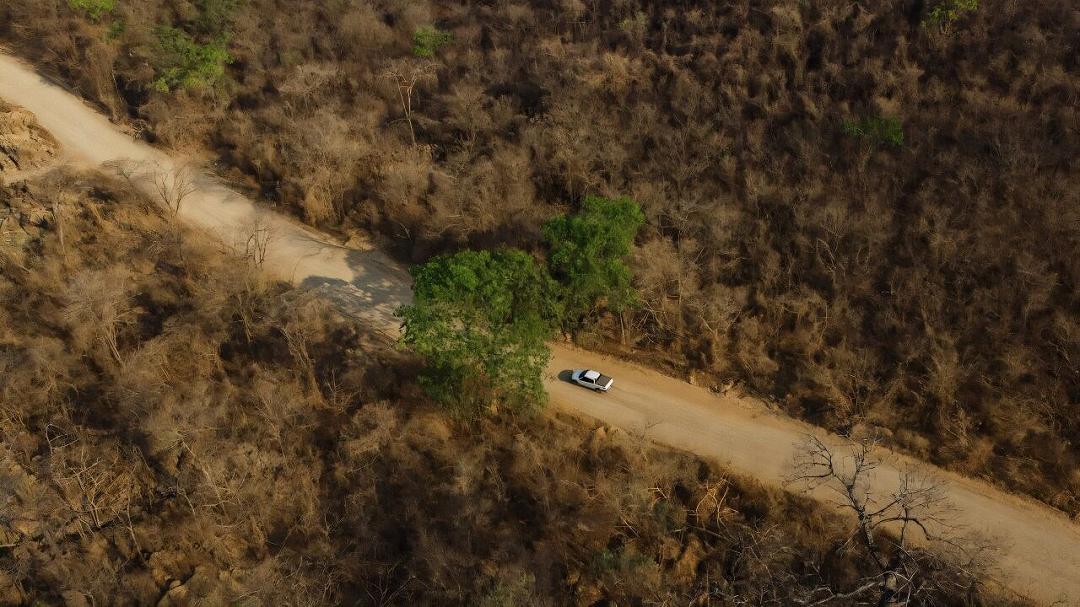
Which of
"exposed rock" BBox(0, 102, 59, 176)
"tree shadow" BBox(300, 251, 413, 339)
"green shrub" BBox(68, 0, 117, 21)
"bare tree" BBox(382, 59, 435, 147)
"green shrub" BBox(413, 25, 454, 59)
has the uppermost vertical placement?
"green shrub" BBox(68, 0, 117, 21)

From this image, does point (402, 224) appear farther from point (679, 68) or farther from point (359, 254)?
point (679, 68)

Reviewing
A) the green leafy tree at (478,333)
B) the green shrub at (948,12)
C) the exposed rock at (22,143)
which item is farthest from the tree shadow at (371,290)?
the green shrub at (948,12)

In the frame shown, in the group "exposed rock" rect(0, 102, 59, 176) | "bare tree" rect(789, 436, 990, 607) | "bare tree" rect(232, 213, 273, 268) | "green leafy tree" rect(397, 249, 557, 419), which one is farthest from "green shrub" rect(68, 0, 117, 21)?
"bare tree" rect(789, 436, 990, 607)

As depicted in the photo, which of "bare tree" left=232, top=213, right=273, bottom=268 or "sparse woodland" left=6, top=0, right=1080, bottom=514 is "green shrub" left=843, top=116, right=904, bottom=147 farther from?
"bare tree" left=232, top=213, right=273, bottom=268

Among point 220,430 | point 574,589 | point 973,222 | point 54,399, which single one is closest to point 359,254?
point 220,430

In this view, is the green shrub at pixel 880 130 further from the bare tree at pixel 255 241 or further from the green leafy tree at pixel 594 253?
the bare tree at pixel 255 241
